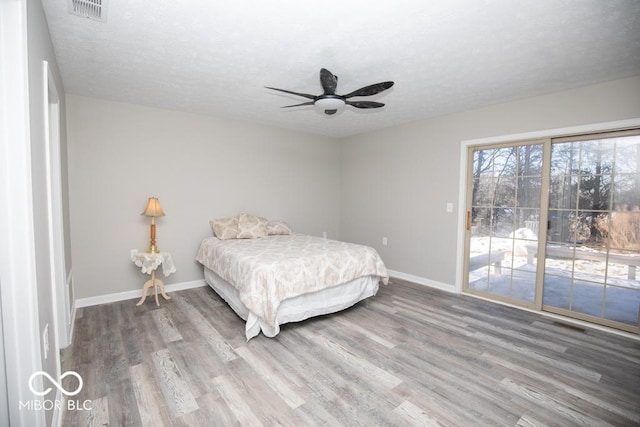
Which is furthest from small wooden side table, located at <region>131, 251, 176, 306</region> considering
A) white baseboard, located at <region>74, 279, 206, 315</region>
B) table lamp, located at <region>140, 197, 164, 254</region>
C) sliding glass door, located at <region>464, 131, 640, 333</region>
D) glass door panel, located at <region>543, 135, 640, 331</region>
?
glass door panel, located at <region>543, 135, 640, 331</region>

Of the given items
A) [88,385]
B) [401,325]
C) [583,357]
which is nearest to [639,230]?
[583,357]

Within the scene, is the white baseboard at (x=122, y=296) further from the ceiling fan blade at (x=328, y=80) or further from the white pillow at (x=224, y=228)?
the ceiling fan blade at (x=328, y=80)

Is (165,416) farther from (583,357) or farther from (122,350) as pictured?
(583,357)

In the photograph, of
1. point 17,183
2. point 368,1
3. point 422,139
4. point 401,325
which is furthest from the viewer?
point 422,139

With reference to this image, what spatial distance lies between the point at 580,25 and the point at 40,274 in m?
3.45

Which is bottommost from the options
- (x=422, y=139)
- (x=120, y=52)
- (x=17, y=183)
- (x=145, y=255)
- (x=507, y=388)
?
(x=507, y=388)

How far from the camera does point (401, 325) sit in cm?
306

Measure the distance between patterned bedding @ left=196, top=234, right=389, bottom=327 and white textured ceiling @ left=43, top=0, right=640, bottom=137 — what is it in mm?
1723

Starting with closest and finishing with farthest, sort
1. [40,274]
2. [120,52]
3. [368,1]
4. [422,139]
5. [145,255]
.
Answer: [40,274] < [368,1] < [120,52] < [145,255] < [422,139]

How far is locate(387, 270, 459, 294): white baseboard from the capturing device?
13.6 ft

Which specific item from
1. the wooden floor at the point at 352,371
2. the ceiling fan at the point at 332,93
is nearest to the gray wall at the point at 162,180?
the wooden floor at the point at 352,371

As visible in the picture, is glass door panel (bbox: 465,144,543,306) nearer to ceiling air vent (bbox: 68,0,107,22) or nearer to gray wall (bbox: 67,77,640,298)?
gray wall (bbox: 67,77,640,298)

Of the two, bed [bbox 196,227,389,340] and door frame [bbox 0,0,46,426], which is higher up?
door frame [bbox 0,0,46,426]

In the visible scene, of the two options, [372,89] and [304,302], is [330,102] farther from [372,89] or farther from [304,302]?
[304,302]
